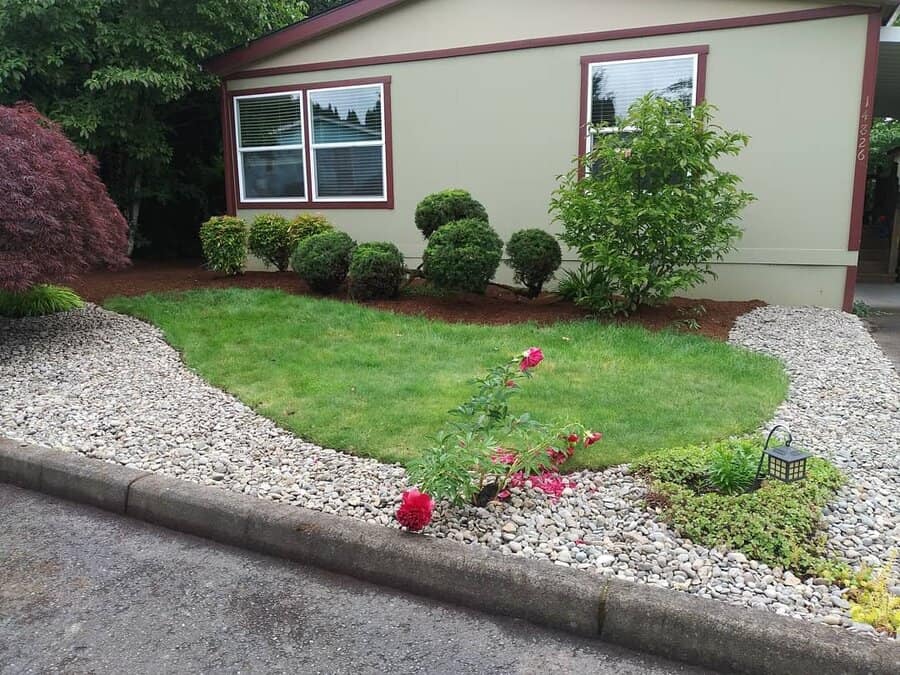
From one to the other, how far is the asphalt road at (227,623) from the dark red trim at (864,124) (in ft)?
21.7

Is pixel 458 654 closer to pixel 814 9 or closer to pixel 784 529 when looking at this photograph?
pixel 784 529

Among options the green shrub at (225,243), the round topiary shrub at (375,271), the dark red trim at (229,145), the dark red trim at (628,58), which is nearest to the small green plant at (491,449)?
the round topiary shrub at (375,271)

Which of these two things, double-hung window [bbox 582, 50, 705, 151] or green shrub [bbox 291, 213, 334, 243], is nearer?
double-hung window [bbox 582, 50, 705, 151]

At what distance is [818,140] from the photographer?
753cm

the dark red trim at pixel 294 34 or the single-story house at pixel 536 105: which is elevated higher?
the dark red trim at pixel 294 34

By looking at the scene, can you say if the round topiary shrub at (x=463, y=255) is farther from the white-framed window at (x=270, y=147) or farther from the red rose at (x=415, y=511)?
the red rose at (x=415, y=511)

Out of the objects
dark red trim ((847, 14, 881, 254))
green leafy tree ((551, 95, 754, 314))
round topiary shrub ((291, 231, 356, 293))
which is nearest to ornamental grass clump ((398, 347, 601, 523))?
green leafy tree ((551, 95, 754, 314))

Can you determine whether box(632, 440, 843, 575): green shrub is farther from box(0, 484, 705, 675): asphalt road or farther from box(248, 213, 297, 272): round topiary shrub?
box(248, 213, 297, 272): round topiary shrub

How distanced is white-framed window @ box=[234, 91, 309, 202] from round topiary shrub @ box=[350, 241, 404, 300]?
2.73 metres

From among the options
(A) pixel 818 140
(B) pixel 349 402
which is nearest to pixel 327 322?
(B) pixel 349 402

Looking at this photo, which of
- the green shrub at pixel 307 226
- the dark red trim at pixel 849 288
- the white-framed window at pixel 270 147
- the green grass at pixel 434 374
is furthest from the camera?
the white-framed window at pixel 270 147

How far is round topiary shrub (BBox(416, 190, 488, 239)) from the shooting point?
7844 mm

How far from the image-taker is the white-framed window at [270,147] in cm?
1016

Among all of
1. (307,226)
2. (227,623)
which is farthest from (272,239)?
(227,623)
